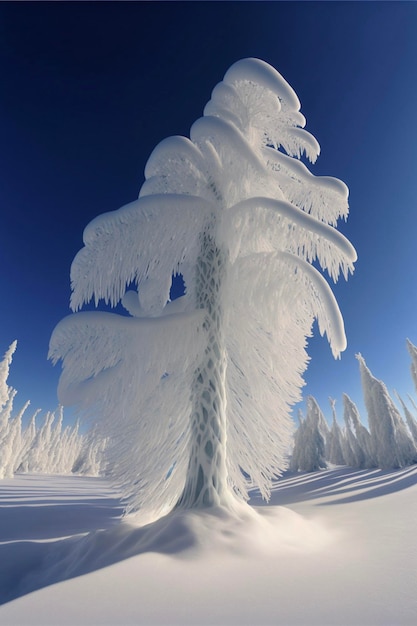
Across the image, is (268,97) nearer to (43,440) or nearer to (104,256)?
(104,256)

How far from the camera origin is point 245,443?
4.59 m

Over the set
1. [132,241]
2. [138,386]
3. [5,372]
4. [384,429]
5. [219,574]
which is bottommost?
[384,429]

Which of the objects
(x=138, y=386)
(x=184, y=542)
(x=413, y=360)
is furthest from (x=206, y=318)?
(x=413, y=360)

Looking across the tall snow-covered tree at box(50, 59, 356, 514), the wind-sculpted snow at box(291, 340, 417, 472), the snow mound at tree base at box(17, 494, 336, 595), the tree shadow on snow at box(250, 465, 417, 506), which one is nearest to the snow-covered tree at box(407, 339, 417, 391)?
the wind-sculpted snow at box(291, 340, 417, 472)

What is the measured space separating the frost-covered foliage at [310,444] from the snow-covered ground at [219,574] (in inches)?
1049

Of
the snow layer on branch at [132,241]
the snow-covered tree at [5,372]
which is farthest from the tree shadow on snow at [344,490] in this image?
the snow-covered tree at [5,372]

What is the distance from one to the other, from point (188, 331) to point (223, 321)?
868mm

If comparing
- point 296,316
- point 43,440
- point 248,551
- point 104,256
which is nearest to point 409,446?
point 296,316

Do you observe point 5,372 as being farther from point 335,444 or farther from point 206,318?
point 335,444

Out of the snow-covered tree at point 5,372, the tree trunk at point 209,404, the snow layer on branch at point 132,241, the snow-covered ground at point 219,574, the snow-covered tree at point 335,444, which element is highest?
the snow-covered tree at point 5,372

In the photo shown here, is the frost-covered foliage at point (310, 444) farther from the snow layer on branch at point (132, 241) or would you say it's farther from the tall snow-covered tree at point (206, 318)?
the snow layer on branch at point (132, 241)

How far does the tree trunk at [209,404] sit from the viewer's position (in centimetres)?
402

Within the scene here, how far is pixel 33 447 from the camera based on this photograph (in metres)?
48.1

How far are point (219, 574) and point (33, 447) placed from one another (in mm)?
58897
